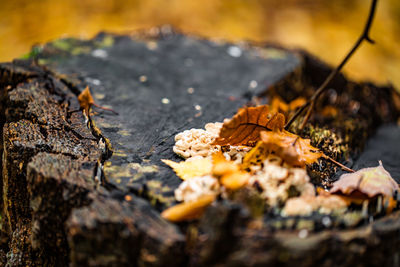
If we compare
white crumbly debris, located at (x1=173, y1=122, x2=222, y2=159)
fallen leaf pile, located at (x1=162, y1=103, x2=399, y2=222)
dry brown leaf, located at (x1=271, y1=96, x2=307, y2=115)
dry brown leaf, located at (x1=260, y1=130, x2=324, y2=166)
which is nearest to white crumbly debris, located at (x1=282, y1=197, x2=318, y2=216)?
fallen leaf pile, located at (x1=162, y1=103, x2=399, y2=222)

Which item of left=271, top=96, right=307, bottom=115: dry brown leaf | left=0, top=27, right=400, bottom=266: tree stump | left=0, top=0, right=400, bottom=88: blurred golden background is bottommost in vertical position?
left=0, top=0, right=400, bottom=88: blurred golden background

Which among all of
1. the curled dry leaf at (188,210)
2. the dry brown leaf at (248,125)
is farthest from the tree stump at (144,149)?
the dry brown leaf at (248,125)

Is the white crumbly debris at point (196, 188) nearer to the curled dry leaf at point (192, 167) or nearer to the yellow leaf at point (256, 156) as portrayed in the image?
the curled dry leaf at point (192, 167)

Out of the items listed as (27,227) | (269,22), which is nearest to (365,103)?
(27,227)

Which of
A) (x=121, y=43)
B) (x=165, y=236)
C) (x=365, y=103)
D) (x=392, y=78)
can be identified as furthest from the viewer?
(x=392, y=78)

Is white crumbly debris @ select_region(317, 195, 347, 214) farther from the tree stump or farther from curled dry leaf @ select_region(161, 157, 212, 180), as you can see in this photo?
curled dry leaf @ select_region(161, 157, 212, 180)

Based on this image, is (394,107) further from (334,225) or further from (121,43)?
(121,43)
